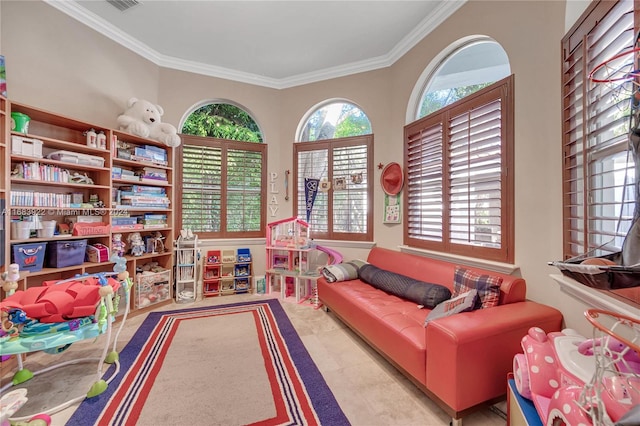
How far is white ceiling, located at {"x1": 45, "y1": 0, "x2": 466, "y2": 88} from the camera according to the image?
270 cm

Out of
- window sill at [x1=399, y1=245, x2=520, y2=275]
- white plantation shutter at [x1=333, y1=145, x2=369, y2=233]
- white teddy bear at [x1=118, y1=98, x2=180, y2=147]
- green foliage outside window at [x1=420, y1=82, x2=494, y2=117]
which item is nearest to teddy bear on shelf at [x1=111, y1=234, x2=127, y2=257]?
white teddy bear at [x1=118, y1=98, x2=180, y2=147]

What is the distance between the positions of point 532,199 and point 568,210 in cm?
29

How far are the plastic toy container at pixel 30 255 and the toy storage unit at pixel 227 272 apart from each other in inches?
66.9

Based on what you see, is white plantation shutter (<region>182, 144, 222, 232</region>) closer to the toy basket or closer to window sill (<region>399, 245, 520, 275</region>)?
the toy basket

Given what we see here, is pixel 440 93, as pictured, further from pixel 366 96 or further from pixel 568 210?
pixel 568 210

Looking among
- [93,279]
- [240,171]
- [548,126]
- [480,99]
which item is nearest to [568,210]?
[548,126]

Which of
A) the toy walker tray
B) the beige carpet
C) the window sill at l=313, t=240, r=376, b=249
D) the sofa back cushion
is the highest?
the toy walker tray

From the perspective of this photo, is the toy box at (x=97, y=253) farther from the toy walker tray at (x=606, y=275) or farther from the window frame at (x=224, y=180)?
the toy walker tray at (x=606, y=275)

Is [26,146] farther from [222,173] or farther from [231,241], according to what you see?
[231,241]

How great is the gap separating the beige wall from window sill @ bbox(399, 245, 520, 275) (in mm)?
96

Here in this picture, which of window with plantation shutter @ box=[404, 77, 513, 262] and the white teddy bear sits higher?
the white teddy bear

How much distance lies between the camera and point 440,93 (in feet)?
9.78

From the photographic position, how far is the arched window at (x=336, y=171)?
3816 mm

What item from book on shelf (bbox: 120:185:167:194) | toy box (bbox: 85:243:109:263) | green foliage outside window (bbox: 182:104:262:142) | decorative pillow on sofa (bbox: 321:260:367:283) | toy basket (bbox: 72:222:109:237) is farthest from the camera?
green foliage outside window (bbox: 182:104:262:142)
